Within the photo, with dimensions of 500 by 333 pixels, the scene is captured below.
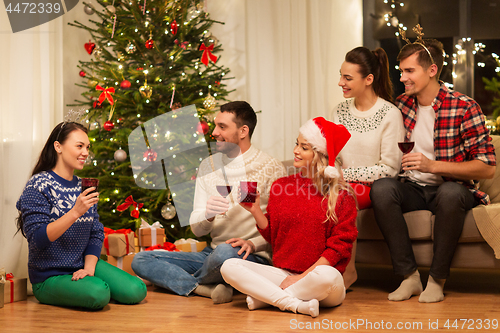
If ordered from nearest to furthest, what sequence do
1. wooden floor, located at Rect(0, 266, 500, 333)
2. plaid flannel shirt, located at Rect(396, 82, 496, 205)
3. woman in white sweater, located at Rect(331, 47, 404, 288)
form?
wooden floor, located at Rect(0, 266, 500, 333), plaid flannel shirt, located at Rect(396, 82, 496, 205), woman in white sweater, located at Rect(331, 47, 404, 288)

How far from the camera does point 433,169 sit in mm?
2156

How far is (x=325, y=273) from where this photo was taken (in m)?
1.76

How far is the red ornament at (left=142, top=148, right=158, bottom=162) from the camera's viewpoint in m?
2.62

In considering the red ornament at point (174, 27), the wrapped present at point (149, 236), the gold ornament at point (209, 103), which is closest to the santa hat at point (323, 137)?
the gold ornament at point (209, 103)

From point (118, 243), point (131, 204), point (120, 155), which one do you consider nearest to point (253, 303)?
point (118, 243)

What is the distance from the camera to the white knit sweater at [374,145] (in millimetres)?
2318

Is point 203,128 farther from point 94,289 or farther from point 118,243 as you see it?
point 94,289

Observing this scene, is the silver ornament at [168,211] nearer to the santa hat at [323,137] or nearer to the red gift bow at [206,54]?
the red gift bow at [206,54]

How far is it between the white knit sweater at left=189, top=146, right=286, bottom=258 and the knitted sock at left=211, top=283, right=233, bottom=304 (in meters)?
0.23

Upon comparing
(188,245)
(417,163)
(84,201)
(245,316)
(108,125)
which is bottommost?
(245,316)

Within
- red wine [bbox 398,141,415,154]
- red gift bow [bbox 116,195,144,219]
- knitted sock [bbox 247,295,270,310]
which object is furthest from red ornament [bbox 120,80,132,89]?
red wine [bbox 398,141,415,154]

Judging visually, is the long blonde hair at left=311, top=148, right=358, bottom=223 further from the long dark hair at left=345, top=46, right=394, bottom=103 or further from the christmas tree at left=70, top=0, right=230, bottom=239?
the christmas tree at left=70, top=0, right=230, bottom=239

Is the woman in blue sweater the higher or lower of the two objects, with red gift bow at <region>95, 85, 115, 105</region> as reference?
lower

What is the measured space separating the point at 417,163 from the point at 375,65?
0.68 meters
